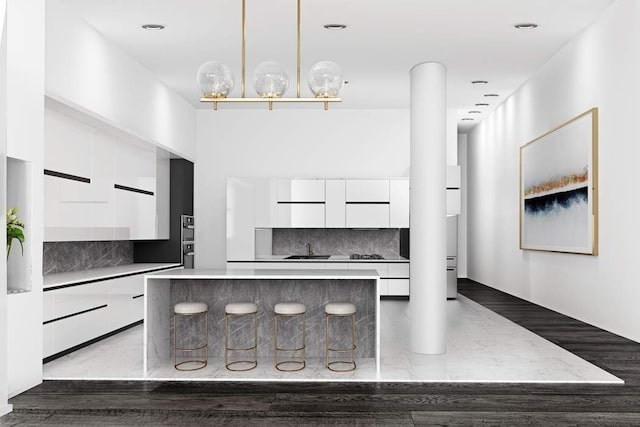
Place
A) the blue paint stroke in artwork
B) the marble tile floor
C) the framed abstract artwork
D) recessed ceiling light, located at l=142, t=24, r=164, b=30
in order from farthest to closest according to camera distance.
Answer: the blue paint stroke in artwork → the framed abstract artwork → recessed ceiling light, located at l=142, t=24, r=164, b=30 → the marble tile floor

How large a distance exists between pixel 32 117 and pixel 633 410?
4634 millimetres

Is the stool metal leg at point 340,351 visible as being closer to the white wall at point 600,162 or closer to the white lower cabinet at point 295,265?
the white wall at point 600,162

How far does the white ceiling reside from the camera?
22.2ft

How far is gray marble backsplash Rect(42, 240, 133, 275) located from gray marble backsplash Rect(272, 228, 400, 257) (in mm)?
2658

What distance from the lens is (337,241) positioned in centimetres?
1156

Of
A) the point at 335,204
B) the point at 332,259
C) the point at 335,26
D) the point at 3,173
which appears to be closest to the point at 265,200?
the point at 335,204

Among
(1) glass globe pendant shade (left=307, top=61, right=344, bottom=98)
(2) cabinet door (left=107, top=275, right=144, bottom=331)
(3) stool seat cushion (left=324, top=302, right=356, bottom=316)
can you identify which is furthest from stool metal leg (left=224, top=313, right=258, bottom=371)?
(1) glass globe pendant shade (left=307, top=61, right=344, bottom=98)

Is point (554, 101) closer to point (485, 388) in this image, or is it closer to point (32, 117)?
point (485, 388)

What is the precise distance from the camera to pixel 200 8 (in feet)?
22.3

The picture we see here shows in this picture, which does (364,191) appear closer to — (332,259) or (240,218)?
(332,259)

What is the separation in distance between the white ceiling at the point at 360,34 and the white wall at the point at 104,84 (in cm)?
Result: 18

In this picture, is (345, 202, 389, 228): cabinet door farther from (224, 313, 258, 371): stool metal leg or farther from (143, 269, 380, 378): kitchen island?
(224, 313, 258, 371): stool metal leg

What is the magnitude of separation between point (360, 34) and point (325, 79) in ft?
8.16

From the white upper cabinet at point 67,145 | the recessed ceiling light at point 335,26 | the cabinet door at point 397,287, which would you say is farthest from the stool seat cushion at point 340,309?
the cabinet door at point 397,287
